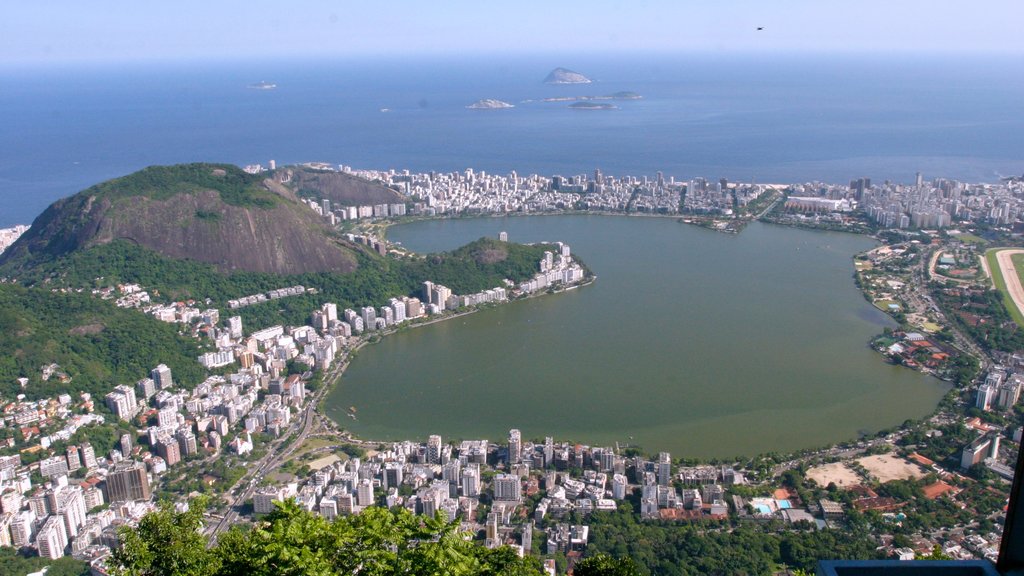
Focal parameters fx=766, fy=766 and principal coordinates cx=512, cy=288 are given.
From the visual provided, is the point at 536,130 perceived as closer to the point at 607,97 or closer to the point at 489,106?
the point at 489,106

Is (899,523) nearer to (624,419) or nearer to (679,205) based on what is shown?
(624,419)

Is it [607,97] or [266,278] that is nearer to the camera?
[266,278]

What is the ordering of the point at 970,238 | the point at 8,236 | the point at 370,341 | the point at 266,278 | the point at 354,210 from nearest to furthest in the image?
the point at 370,341 < the point at 266,278 < the point at 8,236 < the point at 970,238 < the point at 354,210

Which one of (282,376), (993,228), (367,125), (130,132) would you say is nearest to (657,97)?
(367,125)

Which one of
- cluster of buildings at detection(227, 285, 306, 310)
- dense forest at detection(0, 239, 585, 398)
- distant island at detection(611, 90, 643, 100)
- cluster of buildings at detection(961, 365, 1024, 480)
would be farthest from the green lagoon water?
distant island at detection(611, 90, 643, 100)

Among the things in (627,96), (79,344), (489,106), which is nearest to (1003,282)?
(79,344)

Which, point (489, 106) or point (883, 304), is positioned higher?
point (489, 106)
